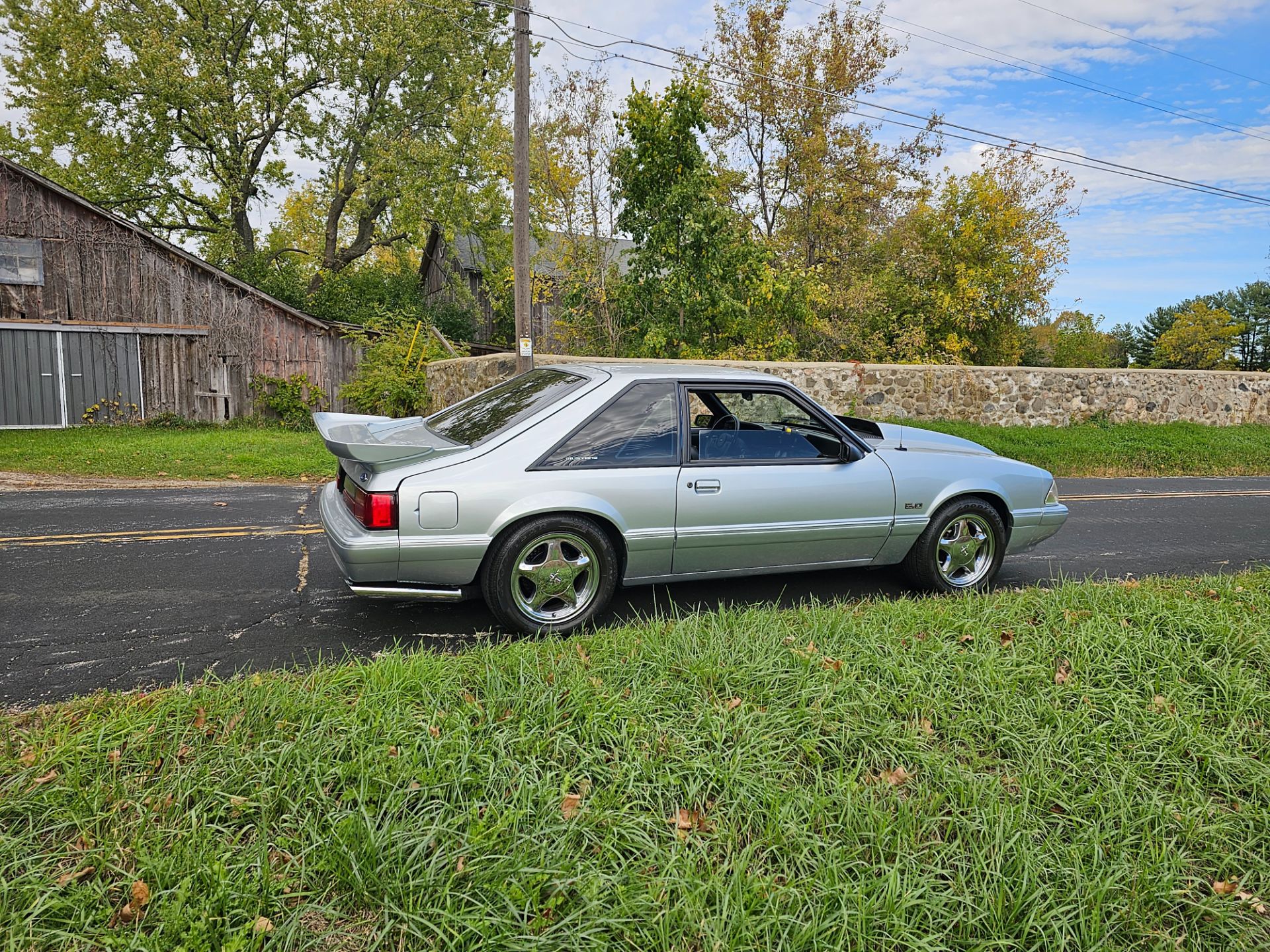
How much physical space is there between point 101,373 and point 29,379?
1214 millimetres

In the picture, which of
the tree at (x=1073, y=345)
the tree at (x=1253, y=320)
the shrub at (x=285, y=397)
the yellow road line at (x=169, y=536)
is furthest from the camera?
the tree at (x=1253, y=320)

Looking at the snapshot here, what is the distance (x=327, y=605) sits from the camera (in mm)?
4797

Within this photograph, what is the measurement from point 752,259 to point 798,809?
1276 centimetres

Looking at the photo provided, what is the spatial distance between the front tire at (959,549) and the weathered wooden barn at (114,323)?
16764 millimetres

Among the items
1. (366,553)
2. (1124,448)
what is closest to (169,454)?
(366,553)

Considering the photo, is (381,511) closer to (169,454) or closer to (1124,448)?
(169,454)

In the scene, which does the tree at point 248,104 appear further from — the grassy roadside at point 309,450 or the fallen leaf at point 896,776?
the fallen leaf at point 896,776

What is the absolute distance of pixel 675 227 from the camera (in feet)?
46.1

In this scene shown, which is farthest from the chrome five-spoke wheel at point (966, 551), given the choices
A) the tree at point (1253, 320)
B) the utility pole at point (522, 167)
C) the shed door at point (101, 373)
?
the tree at point (1253, 320)

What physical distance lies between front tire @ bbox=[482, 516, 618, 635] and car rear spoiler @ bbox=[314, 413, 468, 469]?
25.9 inches

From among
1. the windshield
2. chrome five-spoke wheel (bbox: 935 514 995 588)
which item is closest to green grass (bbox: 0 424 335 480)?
the windshield

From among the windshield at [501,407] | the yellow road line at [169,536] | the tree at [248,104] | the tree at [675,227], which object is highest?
the tree at [248,104]

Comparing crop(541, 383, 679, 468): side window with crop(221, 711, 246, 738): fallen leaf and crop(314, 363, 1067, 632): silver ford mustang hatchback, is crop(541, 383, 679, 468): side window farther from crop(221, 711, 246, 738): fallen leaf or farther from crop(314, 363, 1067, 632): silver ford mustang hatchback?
crop(221, 711, 246, 738): fallen leaf

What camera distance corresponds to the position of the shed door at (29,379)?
15453 mm
